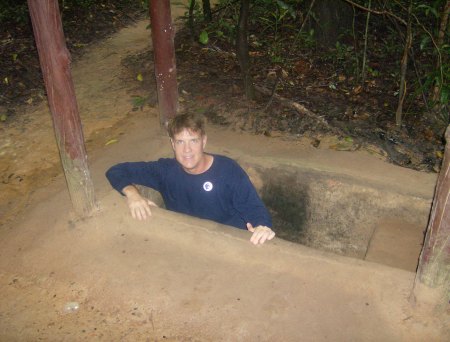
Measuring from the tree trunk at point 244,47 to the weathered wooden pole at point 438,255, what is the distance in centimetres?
299

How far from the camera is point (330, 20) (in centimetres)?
629

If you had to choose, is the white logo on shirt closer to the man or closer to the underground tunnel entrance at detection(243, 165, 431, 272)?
the man

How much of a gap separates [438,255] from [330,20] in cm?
485

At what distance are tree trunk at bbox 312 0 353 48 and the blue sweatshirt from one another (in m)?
3.89

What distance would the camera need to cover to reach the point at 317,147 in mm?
4180

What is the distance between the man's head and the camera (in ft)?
9.33

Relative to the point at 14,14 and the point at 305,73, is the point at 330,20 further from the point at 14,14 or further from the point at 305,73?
the point at 14,14

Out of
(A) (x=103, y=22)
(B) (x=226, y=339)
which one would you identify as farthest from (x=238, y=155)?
(A) (x=103, y=22)

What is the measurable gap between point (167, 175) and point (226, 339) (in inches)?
50.7

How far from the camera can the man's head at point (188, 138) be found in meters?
2.84

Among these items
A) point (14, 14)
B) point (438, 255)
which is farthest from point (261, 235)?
point (14, 14)

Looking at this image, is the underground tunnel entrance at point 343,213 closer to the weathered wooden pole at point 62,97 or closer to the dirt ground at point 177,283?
the dirt ground at point 177,283

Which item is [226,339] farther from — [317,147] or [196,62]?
[196,62]

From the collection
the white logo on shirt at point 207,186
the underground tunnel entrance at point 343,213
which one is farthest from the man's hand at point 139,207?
the underground tunnel entrance at point 343,213
